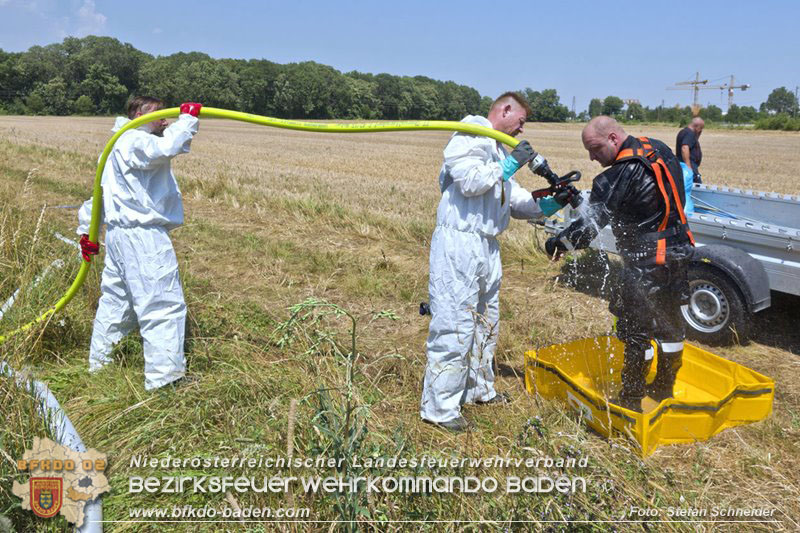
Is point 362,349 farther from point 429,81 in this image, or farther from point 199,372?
point 429,81

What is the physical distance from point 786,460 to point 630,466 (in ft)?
4.34

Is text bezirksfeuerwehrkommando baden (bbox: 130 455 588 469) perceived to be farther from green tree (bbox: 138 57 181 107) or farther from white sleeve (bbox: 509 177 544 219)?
green tree (bbox: 138 57 181 107)

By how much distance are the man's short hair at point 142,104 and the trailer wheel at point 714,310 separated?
175 inches

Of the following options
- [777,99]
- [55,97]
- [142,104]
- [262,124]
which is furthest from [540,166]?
[777,99]

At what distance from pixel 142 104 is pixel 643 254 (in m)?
3.50

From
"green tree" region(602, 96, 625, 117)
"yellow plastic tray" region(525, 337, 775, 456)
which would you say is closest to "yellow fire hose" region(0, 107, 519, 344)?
"yellow plastic tray" region(525, 337, 775, 456)

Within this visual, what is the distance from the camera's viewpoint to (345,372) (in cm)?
351

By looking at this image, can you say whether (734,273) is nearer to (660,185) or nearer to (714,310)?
(714,310)

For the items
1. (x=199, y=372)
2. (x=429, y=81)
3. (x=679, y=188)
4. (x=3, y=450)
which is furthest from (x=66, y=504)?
(x=429, y=81)

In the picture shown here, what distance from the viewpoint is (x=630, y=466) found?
2.69 m

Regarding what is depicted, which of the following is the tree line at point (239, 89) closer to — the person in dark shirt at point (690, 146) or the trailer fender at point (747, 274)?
the person in dark shirt at point (690, 146)

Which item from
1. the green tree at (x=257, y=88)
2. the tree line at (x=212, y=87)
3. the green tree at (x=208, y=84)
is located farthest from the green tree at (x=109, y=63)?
the green tree at (x=257, y=88)

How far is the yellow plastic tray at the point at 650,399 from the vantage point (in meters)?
3.37

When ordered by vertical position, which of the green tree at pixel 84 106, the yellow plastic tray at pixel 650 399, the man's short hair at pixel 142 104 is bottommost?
the yellow plastic tray at pixel 650 399
